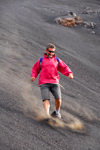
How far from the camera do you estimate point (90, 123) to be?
6.62 meters

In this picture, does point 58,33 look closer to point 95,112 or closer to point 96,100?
point 96,100

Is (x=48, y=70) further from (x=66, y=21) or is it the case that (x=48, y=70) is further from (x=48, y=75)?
(x=66, y=21)

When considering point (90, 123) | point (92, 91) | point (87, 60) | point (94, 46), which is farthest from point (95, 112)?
point (94, 46)

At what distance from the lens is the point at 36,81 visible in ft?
29.5

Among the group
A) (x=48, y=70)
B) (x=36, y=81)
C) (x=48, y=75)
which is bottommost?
(x=36, y=81)

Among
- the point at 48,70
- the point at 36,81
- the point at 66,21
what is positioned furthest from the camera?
the point at 66,21

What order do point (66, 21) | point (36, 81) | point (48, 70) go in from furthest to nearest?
1. point (66, 21)
2. point (36, 81)
3. point (48, 70)

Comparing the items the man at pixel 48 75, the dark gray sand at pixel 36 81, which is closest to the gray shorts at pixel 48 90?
the man at pixel 48 75

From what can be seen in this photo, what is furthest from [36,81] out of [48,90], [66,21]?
[66,21]

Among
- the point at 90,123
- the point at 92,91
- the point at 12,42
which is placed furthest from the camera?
the point at 12,42

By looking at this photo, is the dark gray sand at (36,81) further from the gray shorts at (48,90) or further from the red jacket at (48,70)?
the red jacket at (48,70)

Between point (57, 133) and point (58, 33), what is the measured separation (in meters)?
10.8

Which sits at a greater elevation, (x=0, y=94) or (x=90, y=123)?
(x=0, y=94)

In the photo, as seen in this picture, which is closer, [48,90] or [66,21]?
[48,90]
